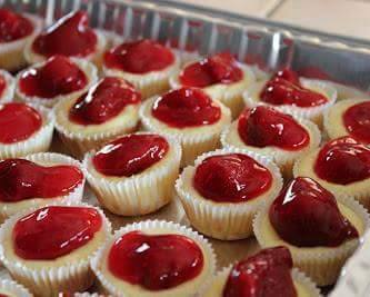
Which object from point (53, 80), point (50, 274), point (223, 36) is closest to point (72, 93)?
point (53, 80)

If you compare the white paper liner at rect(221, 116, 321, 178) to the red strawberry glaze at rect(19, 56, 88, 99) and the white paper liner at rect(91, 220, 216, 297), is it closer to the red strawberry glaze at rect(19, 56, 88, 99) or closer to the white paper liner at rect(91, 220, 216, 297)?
the white paper liner at rect(91, 220, 216, 297)

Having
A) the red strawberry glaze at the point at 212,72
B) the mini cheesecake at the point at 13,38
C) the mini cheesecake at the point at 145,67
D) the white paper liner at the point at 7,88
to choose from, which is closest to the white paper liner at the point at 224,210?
the red strawberry glaze at the point at 212,72

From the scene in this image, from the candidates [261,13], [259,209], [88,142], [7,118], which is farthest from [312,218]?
[261,13]

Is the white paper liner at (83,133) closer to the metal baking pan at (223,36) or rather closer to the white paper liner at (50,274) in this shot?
the metal baking pan at (223,36)

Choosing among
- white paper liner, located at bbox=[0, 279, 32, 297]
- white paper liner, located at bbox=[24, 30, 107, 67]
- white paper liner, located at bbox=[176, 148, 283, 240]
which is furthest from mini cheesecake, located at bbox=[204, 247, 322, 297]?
white paper liner, located at bbox=[24, 30, 107, 67]

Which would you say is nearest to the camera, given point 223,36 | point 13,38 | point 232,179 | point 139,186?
point 232,179

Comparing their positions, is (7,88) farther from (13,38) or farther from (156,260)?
(156,260)
